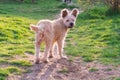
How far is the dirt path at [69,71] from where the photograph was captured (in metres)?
7.40

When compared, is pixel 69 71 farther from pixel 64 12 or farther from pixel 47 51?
pixel 64 12

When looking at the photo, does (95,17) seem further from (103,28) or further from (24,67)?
(24,67)

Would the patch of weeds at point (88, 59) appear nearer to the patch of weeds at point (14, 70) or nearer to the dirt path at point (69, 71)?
the dirt path at point (69, 71)

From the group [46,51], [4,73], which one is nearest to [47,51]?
[46,51]

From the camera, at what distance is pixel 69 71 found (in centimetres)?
793

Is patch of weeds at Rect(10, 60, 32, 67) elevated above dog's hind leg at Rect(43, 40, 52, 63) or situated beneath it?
situated beneath

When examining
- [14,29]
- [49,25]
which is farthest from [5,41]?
[49,25]

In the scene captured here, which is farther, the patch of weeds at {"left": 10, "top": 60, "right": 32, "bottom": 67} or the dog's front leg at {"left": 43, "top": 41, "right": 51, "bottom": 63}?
the dog's front leg at {"left": 43, "top": 41, "right": 51, "bottom": 63}

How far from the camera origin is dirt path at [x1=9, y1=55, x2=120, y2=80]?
7.40 metres

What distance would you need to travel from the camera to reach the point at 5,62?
8211 mm

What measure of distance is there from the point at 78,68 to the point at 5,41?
349 centimetres

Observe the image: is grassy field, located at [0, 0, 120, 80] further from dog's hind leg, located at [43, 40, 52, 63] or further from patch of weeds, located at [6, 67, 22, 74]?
dog's hind leg, located at [43, 40, 52, 63]

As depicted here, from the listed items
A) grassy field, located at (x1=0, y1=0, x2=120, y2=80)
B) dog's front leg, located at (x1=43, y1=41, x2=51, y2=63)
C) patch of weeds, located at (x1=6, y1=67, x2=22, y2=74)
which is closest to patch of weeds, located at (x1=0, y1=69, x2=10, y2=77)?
grassy field, located at (x1=0, y1=0, x2=120, y2=80)

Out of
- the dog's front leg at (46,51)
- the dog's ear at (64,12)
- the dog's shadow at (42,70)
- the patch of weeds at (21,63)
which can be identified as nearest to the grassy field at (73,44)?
the patch of weeds at (21,63)
